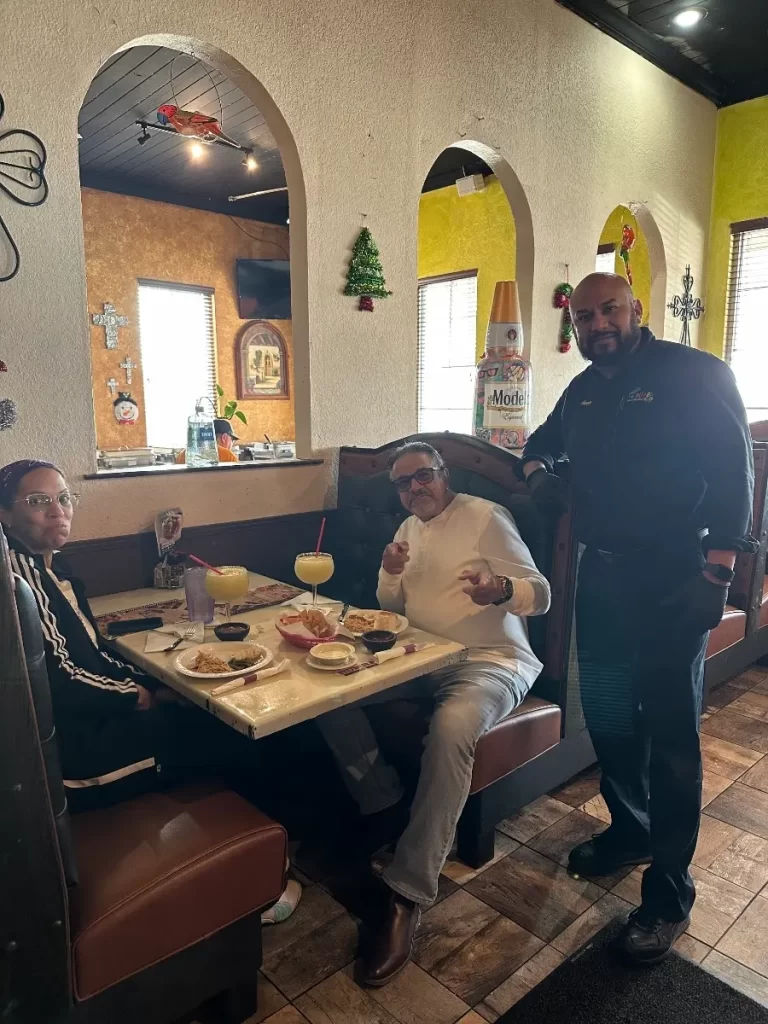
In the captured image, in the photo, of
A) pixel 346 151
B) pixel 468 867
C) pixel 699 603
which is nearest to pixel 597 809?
pixel 468 867

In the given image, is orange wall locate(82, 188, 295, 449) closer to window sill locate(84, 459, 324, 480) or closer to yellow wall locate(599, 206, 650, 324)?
yellow wall locate(599, 206, 650, 324)

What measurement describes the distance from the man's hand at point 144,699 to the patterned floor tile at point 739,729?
8.36 ft

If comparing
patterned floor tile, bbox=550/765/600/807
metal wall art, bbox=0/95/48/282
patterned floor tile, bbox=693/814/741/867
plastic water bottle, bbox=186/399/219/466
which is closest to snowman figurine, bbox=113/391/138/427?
plastic water bottle, bbox=186/399/219/466

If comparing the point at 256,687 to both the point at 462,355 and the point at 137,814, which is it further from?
the point at 462,355

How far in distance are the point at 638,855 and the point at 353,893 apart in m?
0.89

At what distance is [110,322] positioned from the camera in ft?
20.7

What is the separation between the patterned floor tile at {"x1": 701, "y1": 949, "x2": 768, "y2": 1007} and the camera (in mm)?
1729

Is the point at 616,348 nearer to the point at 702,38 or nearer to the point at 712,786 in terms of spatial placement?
the point at 712,786

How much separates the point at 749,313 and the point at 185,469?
4158mm

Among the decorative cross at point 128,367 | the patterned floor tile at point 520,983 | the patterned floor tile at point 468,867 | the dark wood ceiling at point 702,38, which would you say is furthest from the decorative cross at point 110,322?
the patterned floor tile at point 520,983

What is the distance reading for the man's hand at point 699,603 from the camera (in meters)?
1.81

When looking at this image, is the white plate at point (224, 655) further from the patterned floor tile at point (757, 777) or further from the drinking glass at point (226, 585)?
the patterned floor tile at point (757, 777)

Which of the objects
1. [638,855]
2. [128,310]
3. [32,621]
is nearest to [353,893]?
[638,855]

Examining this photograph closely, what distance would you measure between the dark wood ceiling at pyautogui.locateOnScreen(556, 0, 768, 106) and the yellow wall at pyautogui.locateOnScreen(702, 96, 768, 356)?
0.43 feet
